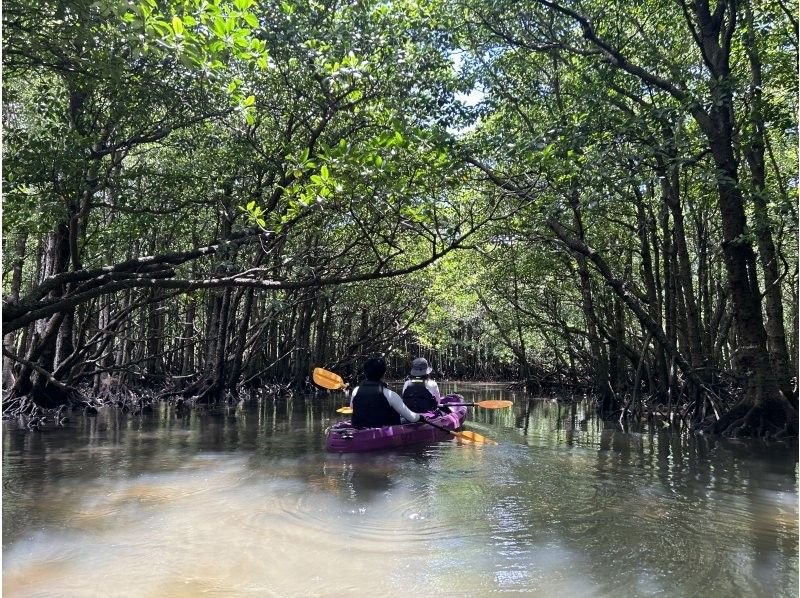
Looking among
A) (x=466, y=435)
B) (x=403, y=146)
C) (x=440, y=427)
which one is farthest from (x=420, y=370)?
(x=403, y=146)

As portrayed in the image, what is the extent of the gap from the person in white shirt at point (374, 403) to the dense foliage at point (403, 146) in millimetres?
1267

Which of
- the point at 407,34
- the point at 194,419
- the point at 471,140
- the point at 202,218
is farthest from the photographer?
the point at 202,218

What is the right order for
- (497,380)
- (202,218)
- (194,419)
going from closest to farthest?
(194,419) → (202,218) → (497,380)

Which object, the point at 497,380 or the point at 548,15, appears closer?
the point at 548,15

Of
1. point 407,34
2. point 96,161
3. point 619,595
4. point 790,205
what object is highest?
point 407,34

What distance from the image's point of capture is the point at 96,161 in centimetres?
664

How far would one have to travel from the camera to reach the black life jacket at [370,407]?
734 cm

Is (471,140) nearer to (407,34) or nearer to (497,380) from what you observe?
(407,34)

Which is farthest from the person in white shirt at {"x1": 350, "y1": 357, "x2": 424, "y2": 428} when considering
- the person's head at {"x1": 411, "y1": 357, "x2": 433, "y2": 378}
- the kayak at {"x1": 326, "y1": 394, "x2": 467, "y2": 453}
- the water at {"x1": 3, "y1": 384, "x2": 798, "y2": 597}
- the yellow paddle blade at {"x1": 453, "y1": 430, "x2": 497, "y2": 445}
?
the person's head at {"x1": 411, "y1": 357, "x2": 433, "y2": 378}

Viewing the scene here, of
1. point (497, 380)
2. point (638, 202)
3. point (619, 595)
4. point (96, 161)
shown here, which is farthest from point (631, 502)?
point (497, 380)

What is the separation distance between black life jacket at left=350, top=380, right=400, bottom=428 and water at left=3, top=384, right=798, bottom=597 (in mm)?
464

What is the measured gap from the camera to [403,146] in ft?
20.4

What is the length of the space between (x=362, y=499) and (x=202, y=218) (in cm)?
906

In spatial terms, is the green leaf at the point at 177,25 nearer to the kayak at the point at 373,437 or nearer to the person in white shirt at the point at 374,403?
the person in white shirt at the point at 374,403
